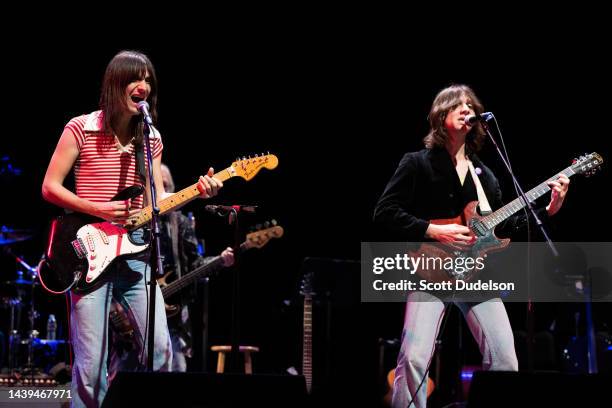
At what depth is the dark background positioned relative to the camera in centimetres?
812

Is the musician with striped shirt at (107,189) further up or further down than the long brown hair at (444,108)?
further down

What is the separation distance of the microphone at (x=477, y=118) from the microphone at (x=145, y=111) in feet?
6.04

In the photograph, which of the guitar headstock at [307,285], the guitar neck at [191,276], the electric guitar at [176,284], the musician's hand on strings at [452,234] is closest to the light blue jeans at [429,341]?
the musician's hand on strings at [452,234]

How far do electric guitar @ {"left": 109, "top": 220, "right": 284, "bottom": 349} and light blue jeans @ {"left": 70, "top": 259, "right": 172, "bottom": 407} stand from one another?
1381mm

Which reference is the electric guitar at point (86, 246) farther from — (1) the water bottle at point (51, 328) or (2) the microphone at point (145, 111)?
(1) the water bottle at point (51, 328)

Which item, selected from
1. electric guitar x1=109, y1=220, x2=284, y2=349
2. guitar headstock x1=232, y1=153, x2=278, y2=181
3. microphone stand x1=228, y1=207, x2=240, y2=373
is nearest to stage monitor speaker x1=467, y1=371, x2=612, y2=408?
microphone stand x1=228, y1=207, x2=240, y2=373

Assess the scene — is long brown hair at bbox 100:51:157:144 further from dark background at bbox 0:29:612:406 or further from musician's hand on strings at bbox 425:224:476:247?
dark background at bbox 0:29:612:406

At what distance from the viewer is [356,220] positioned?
9.04 metres

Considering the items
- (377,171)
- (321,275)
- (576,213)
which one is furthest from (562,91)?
(321,275)

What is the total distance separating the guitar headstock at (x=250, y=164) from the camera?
4402mm

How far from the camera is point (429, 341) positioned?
13.7ft

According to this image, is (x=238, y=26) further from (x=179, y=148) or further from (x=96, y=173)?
Result: (x=96, y=173)

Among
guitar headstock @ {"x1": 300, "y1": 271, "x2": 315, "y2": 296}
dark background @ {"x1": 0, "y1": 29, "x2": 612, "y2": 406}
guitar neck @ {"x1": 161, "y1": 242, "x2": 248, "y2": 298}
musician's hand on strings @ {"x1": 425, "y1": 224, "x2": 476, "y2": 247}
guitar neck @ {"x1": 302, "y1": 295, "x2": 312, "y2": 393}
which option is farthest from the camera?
dark background @ {"x1": 0, "y1": 29, "x2": 612, "y2": 406}

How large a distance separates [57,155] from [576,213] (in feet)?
20.3
